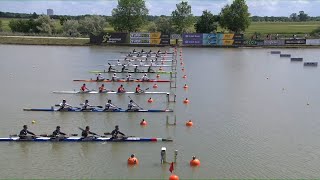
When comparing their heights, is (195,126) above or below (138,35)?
below

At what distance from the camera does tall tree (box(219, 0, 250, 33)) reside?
71938 millimetres

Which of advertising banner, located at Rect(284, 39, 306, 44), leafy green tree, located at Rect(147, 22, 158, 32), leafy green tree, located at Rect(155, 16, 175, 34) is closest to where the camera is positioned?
advertising banner, located at Rect(284, 39, 306, 44)

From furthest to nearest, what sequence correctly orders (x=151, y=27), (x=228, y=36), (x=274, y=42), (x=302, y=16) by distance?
1. (x=302, y=16)
2. (x=151, y=27)
3. (x=274, y=42)
4. (x=228, y=36)

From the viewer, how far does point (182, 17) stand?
75.9m

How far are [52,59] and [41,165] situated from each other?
1339 inches

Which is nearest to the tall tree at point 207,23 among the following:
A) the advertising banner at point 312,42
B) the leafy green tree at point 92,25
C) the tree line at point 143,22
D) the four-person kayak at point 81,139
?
the tree line at point 143,22

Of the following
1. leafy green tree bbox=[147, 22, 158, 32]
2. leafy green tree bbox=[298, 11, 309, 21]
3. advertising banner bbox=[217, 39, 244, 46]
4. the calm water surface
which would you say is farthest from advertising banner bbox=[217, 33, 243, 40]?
leafy green tree bbox=[298, 11, 309, 21]

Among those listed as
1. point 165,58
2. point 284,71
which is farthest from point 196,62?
point 284,71

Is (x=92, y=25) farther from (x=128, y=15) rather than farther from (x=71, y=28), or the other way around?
(x=128, y=15)

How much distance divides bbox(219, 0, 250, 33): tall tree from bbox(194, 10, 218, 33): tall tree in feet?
9.58

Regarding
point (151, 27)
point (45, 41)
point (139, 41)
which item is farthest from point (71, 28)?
point (139, 41)

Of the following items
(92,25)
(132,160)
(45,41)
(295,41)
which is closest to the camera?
(132,160)

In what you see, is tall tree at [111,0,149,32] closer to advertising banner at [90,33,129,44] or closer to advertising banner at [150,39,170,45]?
advertising banner at [90,33,129,44]

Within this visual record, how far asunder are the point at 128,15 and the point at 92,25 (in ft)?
33.4
